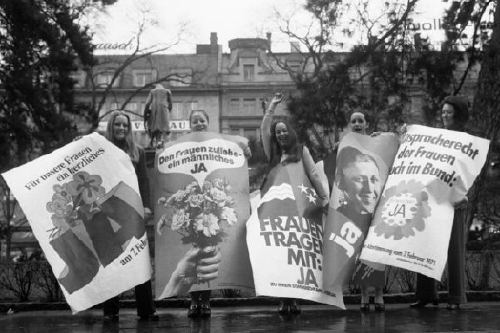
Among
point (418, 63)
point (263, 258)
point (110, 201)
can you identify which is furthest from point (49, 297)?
point (418, 63)

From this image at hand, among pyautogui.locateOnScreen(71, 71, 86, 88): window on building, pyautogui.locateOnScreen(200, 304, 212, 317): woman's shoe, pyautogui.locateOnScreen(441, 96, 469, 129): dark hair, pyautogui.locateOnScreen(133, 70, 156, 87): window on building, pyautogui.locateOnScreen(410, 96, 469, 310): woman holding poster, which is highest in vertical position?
pyautogui.locateOnScreen(133, 70, 156, 87): window on building

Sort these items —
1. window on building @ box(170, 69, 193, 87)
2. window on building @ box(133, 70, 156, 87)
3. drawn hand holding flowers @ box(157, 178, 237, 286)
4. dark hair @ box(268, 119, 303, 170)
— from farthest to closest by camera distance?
window on building @ box(133, 70, 156, 87) → window on building @ box(170, 69, 193, 87) → dark hair @ box(268, 119, 303, 170) → drawn hand holding flowers @ box(157, 178, 237, 286)

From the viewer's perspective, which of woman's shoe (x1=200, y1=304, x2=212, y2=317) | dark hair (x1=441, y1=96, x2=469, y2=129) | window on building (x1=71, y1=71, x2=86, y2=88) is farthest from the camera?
window on building (x1=71, y1=71, x2=86, y2=88)

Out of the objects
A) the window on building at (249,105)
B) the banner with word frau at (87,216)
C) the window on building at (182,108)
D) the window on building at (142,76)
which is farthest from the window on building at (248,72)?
the banner with word frau at (87,216)

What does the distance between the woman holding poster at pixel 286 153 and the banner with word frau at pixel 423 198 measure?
2.18 feet

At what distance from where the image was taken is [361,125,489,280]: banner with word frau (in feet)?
23.9

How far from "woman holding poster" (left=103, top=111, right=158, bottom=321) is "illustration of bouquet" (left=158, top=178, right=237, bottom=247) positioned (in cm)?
24

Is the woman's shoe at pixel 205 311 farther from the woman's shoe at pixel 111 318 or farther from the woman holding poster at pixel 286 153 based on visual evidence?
the woman's shoe at pixel 111 318

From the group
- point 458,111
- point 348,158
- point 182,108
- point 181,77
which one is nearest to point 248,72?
point 182,108

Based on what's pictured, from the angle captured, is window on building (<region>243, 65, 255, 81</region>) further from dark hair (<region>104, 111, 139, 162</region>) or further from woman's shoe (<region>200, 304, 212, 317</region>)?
woman's shoe (<region>200, 304, 212, 317</region>)

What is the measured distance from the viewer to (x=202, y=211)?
760 centimetres

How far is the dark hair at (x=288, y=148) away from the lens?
25.5 feet

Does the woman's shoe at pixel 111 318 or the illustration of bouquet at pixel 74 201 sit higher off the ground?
the illustration of bouquet at pixel 74 201

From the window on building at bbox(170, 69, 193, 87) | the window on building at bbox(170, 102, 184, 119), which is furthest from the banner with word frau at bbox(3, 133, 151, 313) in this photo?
the window on building at bbox(170, 102, 184, 119)
